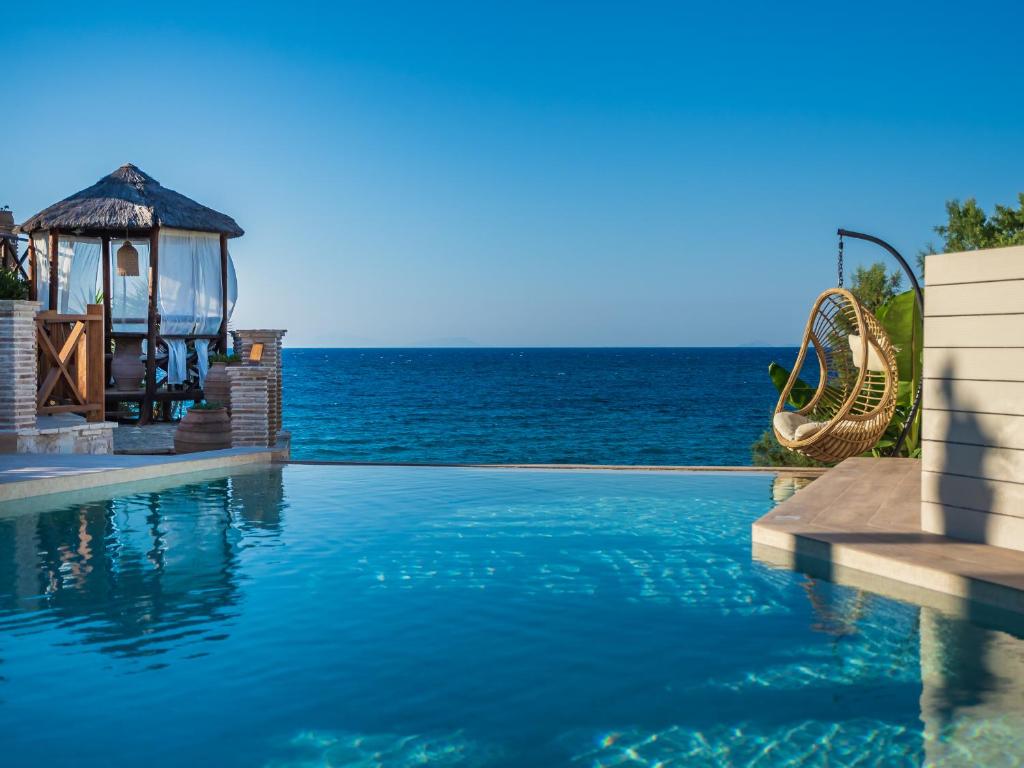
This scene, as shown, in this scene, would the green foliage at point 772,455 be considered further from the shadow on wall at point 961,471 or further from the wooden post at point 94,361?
the shadow on wall at point 961,471

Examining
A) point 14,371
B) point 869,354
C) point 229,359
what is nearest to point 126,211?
point 229,359

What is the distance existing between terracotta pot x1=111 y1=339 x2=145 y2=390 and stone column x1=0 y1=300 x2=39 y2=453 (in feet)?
23.0

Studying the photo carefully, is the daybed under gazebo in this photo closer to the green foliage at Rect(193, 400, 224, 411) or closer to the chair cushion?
the green foliage at Rect(193, 400, 224, 411)

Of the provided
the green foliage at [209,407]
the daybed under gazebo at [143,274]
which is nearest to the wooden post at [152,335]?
the daybed under gazebo at [143,274]

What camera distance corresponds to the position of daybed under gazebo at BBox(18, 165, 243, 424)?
673 inches

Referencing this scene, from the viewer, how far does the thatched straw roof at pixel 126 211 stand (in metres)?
16.8

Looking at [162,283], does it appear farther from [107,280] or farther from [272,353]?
[272,353]

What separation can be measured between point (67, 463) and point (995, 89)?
2496 centimetres

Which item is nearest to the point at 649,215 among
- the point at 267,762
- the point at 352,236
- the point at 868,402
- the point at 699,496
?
the point at 352,236

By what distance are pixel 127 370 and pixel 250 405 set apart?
6.86m

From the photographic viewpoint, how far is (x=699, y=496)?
887 cm

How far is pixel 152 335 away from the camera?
17.5 metres

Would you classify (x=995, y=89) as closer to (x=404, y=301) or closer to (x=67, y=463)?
(x=67, y=463)

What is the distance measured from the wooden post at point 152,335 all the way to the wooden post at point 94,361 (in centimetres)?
478
